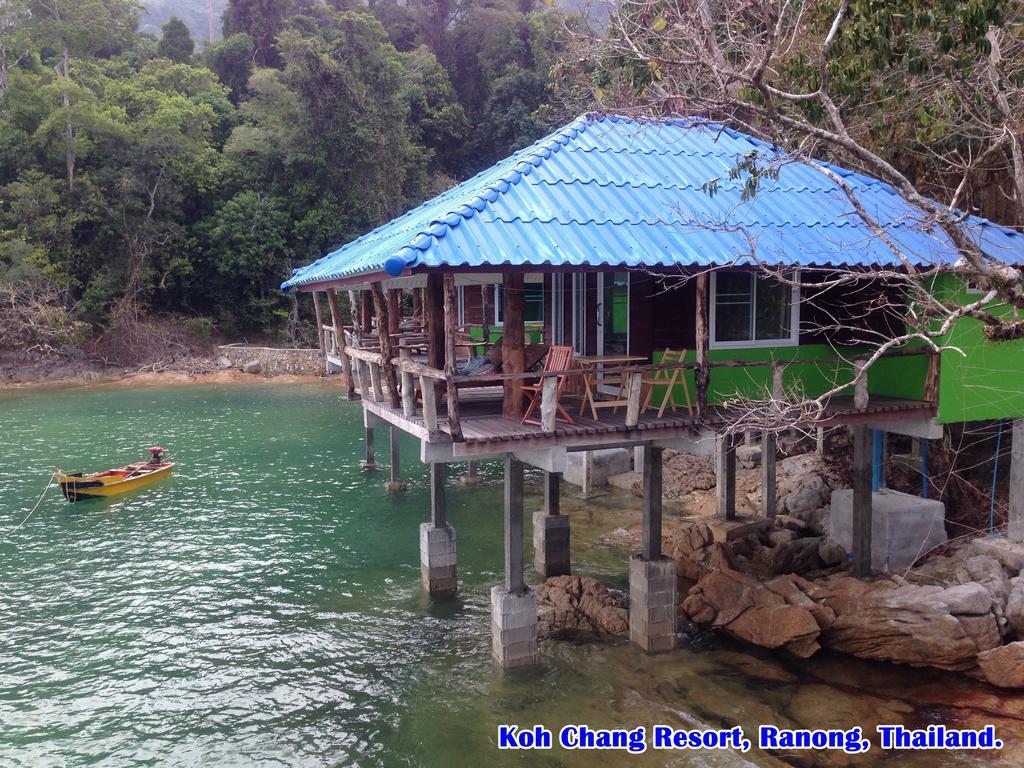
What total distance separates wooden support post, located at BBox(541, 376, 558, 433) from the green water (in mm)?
3675

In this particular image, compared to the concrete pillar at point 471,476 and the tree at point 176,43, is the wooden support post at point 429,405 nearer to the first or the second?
the concrete pillar at point 471,476

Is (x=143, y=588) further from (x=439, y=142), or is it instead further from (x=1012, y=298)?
(x=439, y=142)

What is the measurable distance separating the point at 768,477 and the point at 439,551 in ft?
23.1

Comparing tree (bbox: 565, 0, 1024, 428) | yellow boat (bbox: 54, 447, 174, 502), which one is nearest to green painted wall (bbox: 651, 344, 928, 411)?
tree (bbox: 565, 0, 1024, 428)

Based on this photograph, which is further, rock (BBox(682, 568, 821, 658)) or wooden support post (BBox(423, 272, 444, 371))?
rock (BBox(682, 568, 821, 658))

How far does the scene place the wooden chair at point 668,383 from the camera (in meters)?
10.3

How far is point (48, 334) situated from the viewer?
39594 mm

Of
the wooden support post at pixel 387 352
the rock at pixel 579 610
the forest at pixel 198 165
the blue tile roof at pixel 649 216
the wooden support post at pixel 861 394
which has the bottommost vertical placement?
the rock at pixel 579 610

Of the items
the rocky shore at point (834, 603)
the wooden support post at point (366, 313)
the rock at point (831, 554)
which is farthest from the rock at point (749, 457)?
the wooden support post at point (366, 313)

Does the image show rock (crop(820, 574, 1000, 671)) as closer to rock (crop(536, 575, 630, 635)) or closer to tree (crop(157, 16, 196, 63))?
rock (crop(536, 575, 630, 635))

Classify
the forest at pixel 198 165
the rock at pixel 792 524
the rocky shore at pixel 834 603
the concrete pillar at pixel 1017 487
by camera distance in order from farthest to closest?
the forest at pixel 198 165
the rock at pixel 792 524
the concrete pillar at pixel 1017 487
the rocky shore at pixel 834 603

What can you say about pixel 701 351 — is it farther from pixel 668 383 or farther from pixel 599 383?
pixel 599 383

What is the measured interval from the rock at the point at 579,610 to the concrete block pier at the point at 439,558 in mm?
1780

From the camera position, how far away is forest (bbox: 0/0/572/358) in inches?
1613
